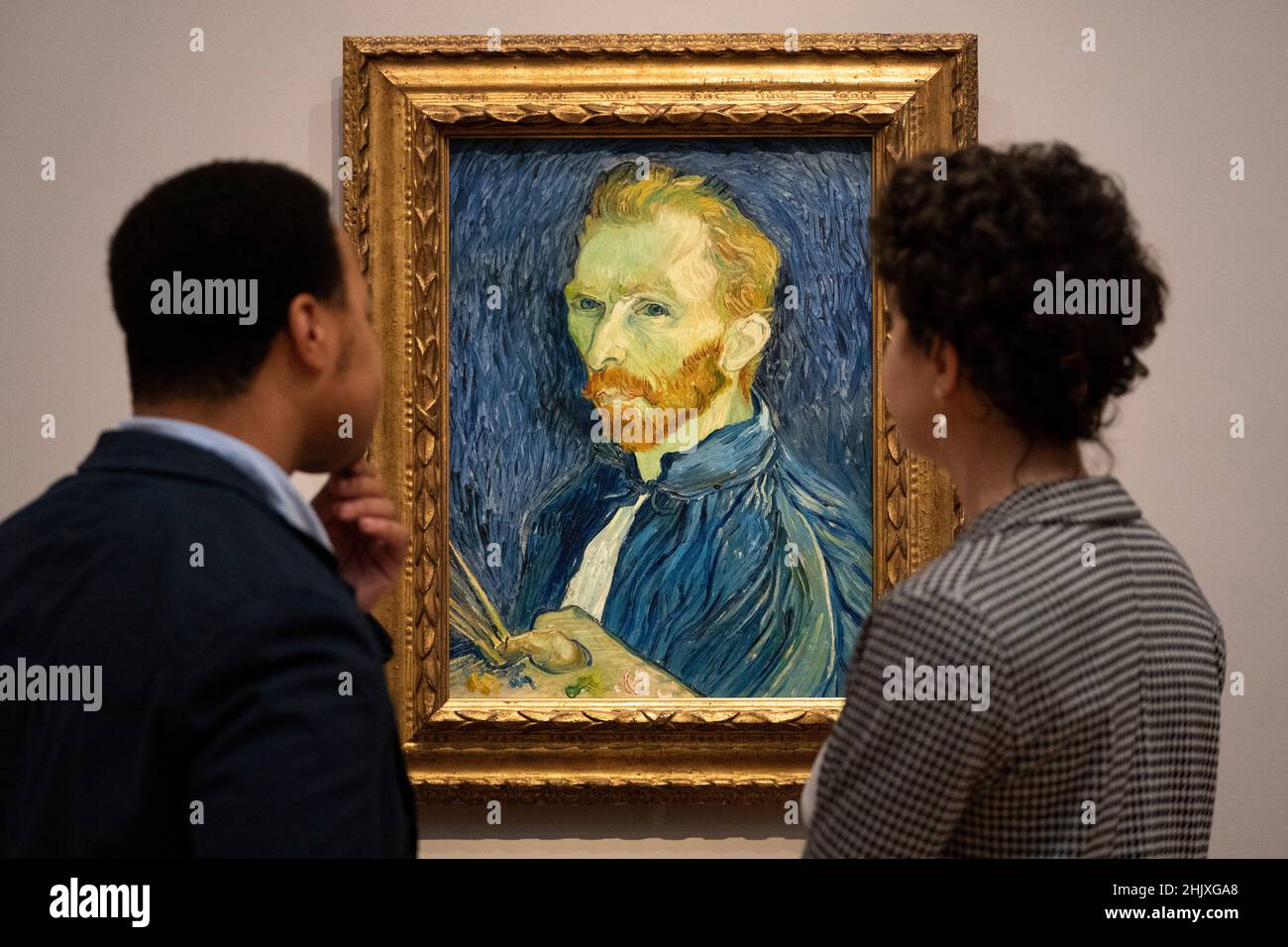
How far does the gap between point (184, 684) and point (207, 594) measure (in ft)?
0.20

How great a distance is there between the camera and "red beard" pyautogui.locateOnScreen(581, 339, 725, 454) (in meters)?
1.79

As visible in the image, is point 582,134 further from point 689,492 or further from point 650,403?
point 689,492

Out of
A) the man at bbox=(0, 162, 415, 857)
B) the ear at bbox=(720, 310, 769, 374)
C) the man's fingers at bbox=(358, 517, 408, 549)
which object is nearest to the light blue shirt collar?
the man at bbox=(0, 162, 415, 857)

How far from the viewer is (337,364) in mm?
938

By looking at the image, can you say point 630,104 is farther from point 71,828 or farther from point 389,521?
point 71,828


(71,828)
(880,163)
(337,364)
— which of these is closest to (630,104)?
(880,163)

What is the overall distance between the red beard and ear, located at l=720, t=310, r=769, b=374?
0.06 ft

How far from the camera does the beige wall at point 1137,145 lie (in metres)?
1.80

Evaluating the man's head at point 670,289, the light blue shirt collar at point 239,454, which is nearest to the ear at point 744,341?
the man's head at point 670,289

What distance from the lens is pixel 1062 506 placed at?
90 centimetres

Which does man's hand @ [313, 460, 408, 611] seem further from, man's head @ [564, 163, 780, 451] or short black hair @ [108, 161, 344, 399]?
man's head @ [564, 163, 780, 451]

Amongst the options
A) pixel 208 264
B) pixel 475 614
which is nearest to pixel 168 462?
pixel 208 264

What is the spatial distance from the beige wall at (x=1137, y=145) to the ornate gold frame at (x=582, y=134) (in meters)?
0.07
